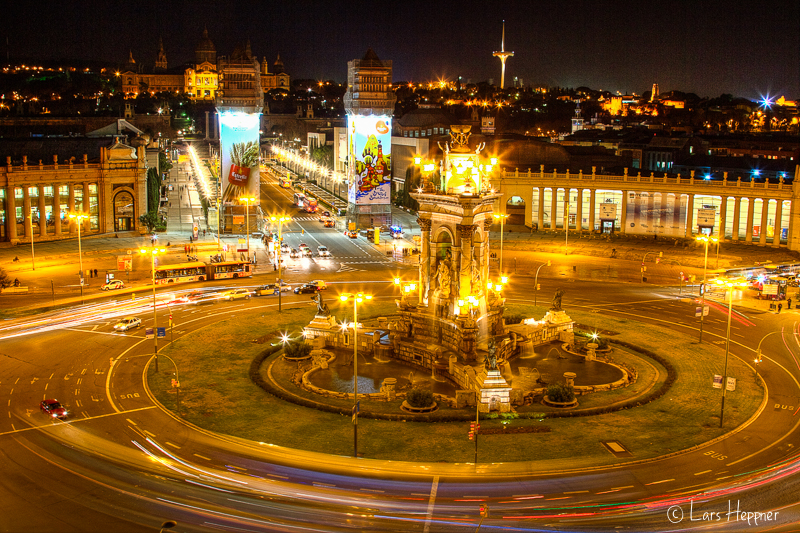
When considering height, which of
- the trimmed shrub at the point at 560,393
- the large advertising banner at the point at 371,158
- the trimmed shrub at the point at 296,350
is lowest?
the trimmed shrub at the point at 296,350

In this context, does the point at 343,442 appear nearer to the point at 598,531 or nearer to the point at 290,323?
the point at 598,531

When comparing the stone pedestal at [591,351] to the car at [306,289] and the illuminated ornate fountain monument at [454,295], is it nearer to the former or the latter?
the illuminated ornate fountain monument at [454,295]

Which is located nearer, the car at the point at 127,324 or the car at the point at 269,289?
the car at the point at 127,324

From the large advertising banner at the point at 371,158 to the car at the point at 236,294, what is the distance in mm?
Result: 51741

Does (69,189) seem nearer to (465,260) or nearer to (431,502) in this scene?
(465,260)

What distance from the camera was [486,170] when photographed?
6881cm

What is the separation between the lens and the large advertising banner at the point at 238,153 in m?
132

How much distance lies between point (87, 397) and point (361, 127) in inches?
3645

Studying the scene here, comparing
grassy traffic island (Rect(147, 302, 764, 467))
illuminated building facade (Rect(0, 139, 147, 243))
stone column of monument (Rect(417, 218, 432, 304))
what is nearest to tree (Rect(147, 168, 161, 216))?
illuminated building facade (Rect(0, 139, 147, 243))

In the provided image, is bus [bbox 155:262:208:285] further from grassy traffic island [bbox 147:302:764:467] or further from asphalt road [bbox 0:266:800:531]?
asphalt road [bbox 0:266:800:531]

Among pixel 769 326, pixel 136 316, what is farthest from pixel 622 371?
pixel 136 316

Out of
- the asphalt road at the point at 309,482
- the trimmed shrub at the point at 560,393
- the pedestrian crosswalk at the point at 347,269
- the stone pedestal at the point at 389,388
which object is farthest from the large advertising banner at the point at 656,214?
the stone pedestal at the point at 389,388

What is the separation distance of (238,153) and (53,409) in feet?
280

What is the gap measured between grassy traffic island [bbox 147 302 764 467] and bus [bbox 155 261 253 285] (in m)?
30.8
